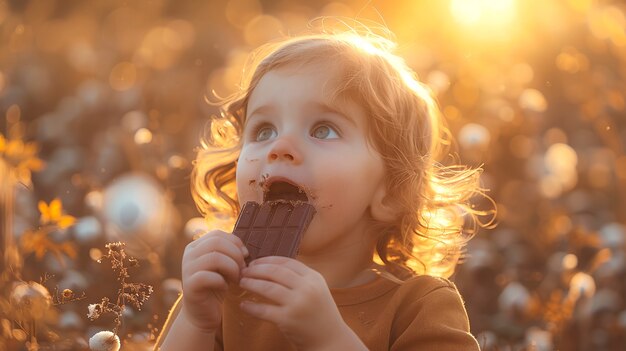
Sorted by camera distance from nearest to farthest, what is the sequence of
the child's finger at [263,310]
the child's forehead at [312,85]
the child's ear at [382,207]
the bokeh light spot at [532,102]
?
1. the child's finger at [263,310]
2. the child's forehead at [312,85]
3. the child's ear at [382,207]
4. the bokeh light spot at [532,102]

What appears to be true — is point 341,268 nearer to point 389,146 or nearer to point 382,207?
point 382,207

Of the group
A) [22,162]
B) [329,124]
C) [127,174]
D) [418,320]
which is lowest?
[127,174]

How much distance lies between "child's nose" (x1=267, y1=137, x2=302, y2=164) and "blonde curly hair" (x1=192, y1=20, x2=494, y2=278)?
0.78ft

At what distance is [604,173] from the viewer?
245 inches

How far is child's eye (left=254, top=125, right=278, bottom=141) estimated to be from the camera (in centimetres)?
278

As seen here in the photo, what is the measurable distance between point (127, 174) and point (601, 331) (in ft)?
8.44

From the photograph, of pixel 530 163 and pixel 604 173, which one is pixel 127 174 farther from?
pixel 604 173

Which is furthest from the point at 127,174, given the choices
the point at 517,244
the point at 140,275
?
the point at 517,244

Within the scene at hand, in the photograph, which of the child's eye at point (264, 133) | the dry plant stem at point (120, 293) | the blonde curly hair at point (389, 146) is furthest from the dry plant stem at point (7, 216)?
the child's eye at point (264, 133)

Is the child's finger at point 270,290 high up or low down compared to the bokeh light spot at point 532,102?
up

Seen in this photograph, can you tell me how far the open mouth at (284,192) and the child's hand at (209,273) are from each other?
0.24 metres

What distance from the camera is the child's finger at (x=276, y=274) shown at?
2295mm

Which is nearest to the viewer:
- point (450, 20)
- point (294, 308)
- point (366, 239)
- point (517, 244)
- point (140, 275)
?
point (294, 308)

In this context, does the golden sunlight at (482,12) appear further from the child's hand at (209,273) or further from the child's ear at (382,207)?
the child's hand at (209,273)
